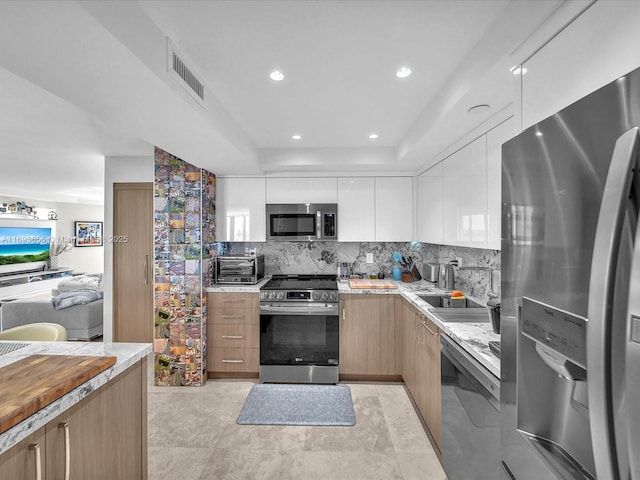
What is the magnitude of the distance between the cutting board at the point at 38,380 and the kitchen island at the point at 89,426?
0.06ft

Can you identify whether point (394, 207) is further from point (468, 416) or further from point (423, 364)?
point (468, 416)

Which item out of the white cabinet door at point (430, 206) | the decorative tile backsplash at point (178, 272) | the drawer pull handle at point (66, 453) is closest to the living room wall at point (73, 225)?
the decorative tile backsplash at point (178, 272)

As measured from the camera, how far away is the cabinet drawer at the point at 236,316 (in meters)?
3.25

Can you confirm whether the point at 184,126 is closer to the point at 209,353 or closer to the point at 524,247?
the point at 524,247

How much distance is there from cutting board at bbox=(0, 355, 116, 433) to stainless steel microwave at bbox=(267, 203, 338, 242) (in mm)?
2380

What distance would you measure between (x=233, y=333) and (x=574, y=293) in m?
3.06

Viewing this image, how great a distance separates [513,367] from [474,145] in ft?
5.54

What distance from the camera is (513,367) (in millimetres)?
972

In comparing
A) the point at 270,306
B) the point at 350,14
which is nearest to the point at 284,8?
the point at 350,14

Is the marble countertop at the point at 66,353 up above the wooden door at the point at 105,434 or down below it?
above

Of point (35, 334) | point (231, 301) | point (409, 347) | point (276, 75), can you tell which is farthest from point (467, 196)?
→ point (35, 334)

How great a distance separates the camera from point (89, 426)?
1.13 m

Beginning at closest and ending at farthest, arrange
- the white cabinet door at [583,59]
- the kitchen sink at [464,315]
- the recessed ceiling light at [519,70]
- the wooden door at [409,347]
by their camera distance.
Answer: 1. the white cabinet door at [583,59]
2. the recessed ceiling light at [519,70]
3. the kitchen sink at [464,315]
4. the wooden door at [409,347]

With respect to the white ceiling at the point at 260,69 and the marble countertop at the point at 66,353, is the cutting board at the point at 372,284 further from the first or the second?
the marble countertop at the point at 66,353
